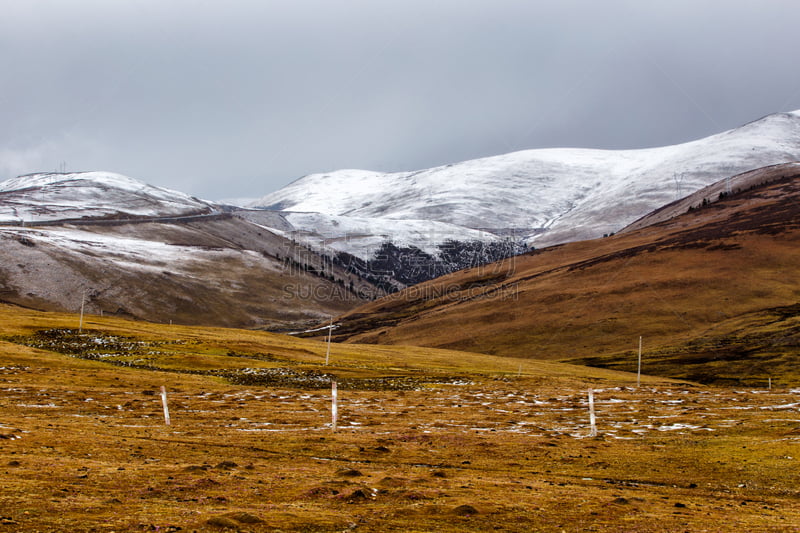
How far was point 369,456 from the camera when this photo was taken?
121 feet

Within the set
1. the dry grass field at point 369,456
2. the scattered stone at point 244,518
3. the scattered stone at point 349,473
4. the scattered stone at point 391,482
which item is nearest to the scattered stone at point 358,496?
the dry grass field at point 369,456

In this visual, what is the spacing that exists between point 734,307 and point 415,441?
549 feet

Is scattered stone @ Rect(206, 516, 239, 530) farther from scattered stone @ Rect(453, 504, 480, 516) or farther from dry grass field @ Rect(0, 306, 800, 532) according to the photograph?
scattered stone @ Rect(453, 504, 480, 516)

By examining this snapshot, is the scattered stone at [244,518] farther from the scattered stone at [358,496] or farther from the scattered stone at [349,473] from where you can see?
the scattered stone at [349,473]

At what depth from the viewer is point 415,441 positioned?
139ft

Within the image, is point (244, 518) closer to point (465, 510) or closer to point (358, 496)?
point (358, 496)

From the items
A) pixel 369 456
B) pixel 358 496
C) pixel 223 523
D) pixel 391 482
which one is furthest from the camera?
pixel 369 456

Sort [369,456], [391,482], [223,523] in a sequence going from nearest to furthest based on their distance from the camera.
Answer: [223,523], [391,482], [369,456]

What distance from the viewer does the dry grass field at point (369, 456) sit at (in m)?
22.4

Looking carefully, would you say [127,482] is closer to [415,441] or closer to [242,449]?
[242,449]

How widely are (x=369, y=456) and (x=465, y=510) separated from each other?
14.1 m

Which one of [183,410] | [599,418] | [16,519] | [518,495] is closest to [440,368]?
[599,418]

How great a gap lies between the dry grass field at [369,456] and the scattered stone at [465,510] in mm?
129

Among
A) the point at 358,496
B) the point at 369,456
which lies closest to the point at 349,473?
the point at 358,496
